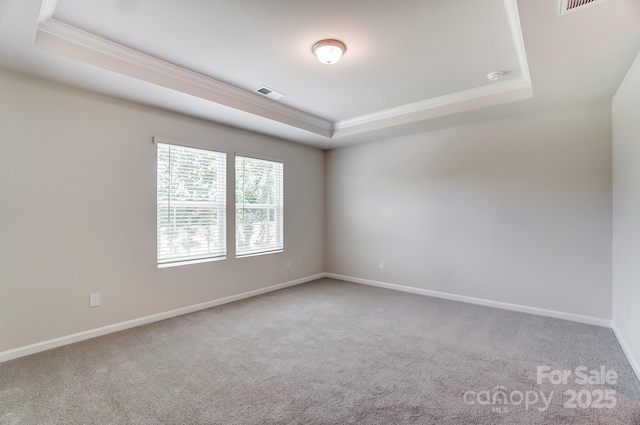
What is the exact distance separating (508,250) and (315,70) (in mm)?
3168

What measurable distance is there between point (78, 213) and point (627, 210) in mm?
4978

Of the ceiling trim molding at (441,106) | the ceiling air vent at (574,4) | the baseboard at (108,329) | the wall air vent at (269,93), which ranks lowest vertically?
the baseboard at (108,329)

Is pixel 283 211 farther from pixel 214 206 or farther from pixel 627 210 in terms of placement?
pixel 627 210

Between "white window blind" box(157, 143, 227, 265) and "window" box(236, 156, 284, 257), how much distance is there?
12.1 inches

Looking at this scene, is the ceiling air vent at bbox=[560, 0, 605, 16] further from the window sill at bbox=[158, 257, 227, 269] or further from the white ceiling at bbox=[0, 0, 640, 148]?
the window sill at bbox=[158, 257, 227, 269]

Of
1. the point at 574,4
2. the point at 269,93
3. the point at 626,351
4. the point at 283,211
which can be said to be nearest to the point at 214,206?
the point at 283,211

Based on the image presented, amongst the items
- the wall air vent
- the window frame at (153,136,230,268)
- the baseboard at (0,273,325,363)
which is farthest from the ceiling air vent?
the baseboard at (0,273,325,363)

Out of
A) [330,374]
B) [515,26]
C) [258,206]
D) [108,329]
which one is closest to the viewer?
[515,26]

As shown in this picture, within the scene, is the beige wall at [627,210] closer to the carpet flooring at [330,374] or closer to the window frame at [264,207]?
the carpet flooring at [330,374]

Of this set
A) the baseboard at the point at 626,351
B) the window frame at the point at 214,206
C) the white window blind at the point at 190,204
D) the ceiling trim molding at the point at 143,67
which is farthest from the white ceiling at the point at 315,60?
the baseboard at the point at 626,351

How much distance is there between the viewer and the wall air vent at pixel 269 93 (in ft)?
11.5

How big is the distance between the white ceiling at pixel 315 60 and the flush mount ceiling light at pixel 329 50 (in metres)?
0.06

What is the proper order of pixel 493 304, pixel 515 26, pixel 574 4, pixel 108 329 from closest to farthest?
pixel 574 4 → pixel 515 26 → pixel 108 329 → pixel 493 304

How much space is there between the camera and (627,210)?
2.70m
